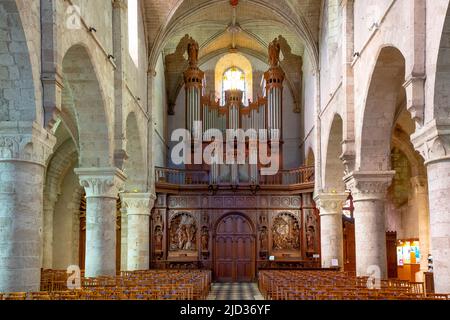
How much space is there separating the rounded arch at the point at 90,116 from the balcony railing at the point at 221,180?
10533mm

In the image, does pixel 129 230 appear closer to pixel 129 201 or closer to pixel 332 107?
pixel 129 201

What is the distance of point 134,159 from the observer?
90.8 ft

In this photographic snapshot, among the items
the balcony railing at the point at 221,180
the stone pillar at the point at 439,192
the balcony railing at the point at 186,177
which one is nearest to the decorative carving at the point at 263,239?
the balcony railing at the point at 221,180

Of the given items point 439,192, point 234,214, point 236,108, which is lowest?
point 439,192

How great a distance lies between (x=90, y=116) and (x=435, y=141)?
11.2 metres

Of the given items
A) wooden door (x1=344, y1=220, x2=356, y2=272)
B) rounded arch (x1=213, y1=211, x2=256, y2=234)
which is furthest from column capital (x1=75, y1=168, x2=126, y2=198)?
wooden door (x1=344, y1=220, x2=356, y2=272)

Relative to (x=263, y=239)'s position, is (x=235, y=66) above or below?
above

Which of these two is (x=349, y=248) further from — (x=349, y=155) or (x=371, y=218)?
(x=349, y=155)

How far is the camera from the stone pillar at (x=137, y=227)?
28.7 m

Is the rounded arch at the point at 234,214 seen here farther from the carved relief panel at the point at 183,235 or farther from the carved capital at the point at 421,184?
the carved capital at the point at 421,184

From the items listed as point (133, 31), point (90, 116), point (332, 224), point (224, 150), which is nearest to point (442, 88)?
point (90, 116)

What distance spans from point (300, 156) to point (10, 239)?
86.7ft
